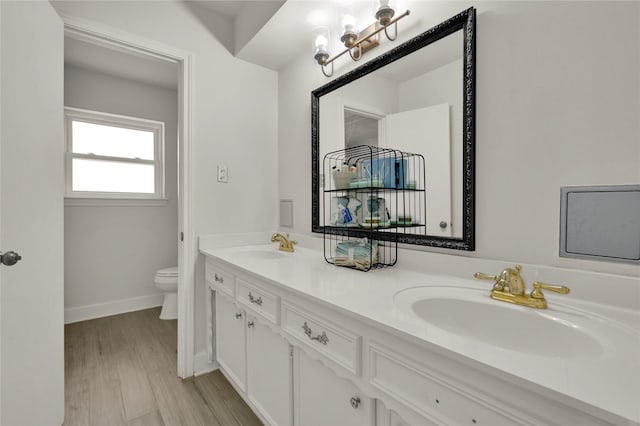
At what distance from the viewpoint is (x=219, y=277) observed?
5.76 feet

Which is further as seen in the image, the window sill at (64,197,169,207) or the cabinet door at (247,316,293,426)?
the window sill at (64,197,169,207)

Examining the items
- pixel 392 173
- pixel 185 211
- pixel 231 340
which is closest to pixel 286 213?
pixel 185 211

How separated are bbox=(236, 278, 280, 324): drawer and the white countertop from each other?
0.30ft

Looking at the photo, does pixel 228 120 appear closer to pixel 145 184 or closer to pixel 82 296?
pixel 145 184

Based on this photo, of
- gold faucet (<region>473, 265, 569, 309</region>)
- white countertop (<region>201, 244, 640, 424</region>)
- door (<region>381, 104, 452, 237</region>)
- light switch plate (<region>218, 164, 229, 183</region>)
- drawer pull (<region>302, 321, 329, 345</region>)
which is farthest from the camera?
light switch plate (<region>218, 164, 229, 183</region>)

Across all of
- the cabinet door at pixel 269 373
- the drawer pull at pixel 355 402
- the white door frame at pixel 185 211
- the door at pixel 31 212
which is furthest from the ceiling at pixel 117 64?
the drawer pull at pixel 355 402

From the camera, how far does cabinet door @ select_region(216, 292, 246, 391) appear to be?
62.8 inches

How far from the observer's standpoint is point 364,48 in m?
1.56

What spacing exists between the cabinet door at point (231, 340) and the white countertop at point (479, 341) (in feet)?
1.25

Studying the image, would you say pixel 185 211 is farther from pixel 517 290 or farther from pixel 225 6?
pixel 517 290

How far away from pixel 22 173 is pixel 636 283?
2.05m

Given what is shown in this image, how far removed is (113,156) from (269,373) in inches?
111

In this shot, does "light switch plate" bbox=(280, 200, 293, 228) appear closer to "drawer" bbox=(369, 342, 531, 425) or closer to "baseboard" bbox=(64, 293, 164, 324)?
"drawer" bbox=(369, 342, 531, 425)

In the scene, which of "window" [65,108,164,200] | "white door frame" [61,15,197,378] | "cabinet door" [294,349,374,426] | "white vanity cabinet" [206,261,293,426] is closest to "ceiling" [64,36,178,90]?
"window" [65,108,164,200]
